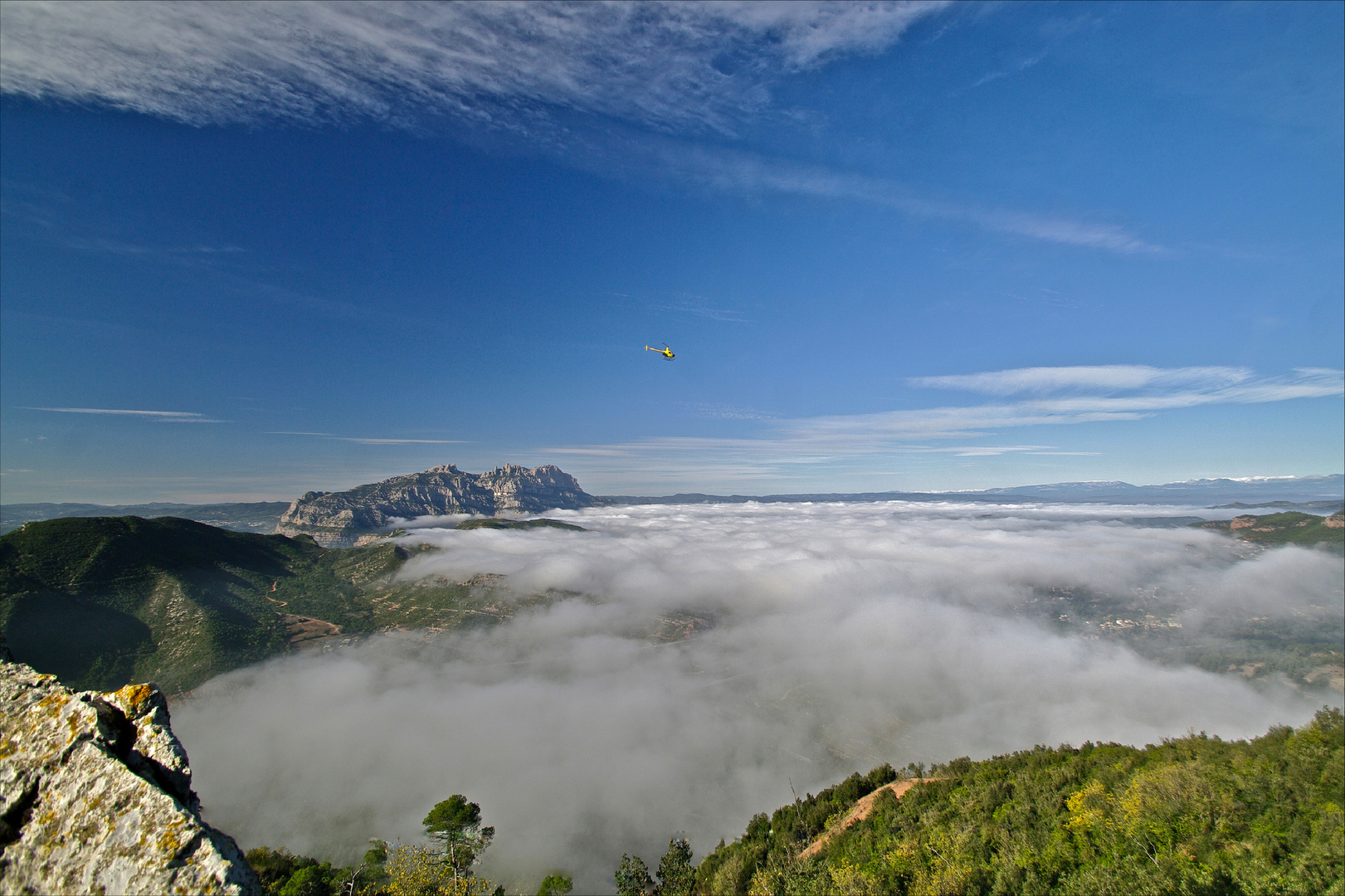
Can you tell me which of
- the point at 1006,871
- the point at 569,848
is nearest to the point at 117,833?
the point at 1006,871

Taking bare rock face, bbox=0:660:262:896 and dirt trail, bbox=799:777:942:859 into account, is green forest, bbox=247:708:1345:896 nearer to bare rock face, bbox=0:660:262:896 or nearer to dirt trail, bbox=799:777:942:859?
dirt trail, bbox=799:777:942:859

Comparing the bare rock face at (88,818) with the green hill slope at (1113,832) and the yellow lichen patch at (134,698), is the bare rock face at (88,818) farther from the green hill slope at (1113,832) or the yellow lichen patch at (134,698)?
the green hill slope at (1113,832)

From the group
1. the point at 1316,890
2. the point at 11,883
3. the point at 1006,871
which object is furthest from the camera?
the point at 1006,871

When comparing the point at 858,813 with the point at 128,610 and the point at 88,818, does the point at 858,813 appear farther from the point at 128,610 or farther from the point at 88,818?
the point at 128,610

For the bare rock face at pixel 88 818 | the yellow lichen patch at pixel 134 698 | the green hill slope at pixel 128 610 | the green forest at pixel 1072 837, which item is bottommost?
→ the green hill slope at pixel 128 610

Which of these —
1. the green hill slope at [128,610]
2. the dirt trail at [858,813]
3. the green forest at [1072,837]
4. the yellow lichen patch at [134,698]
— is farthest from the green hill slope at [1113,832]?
the green hill slope at [128,610]

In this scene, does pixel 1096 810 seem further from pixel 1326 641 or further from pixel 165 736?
pixel 1326 641

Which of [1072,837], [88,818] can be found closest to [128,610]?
[88,818]
